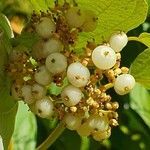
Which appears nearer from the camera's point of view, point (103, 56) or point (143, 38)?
point (103, 56)

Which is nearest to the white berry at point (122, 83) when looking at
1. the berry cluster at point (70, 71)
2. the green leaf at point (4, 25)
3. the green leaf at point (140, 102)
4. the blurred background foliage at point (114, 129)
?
the berry cluster at point (70, 71)

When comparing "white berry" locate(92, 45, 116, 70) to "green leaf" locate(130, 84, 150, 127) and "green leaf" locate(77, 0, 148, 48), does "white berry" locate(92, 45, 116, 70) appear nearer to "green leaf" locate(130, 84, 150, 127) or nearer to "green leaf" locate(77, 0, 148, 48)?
"green leaf" locate(77, 0, 148, 48)

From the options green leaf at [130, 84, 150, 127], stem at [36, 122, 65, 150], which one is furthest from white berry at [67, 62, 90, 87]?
green leaf at [130, 84, 150, 127]

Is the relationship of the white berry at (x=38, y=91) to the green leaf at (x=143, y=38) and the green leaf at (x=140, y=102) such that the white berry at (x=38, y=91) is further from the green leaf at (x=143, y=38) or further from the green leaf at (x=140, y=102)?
the green leaf at (x=140, y=102)

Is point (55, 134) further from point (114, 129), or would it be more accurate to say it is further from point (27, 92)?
point (114, 129)

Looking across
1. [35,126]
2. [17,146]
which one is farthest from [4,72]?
[35,126]

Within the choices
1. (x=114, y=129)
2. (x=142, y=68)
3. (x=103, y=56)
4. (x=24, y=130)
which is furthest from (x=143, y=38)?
(x=114, y=129)

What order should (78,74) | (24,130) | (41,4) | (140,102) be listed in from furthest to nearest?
(140,102), (24,130), (41,4), (78,74)
